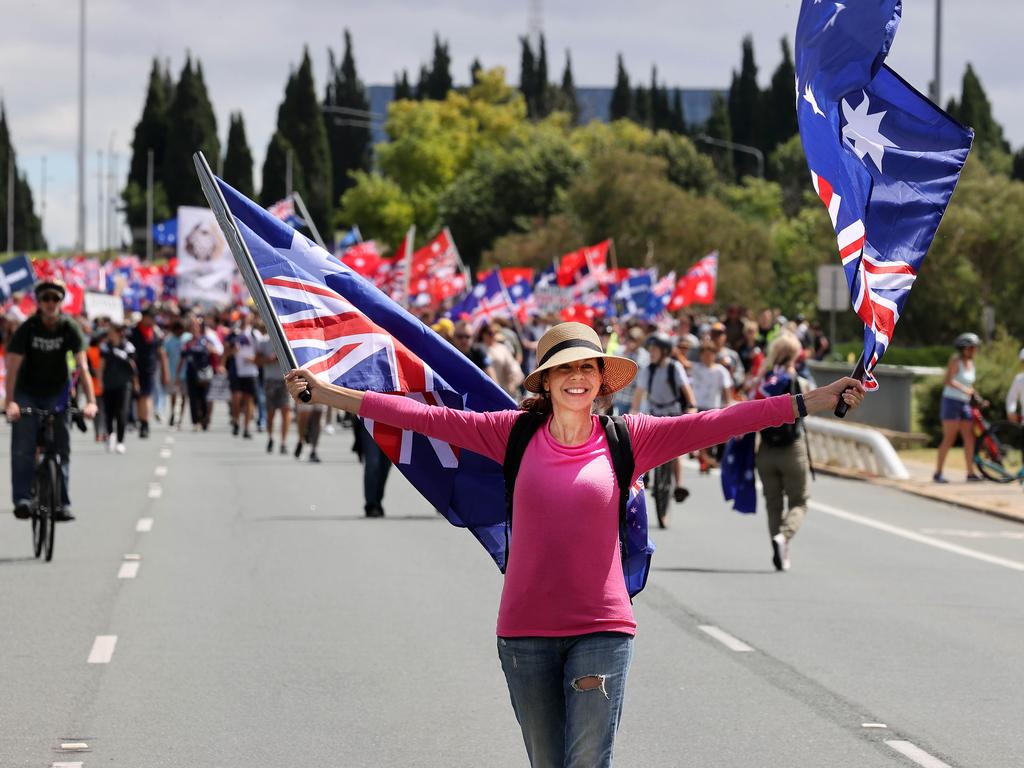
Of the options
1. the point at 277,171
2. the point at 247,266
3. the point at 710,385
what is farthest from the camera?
the point at 277,171

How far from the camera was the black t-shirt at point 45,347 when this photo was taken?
13.8 metres

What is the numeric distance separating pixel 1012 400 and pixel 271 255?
54.2 ft

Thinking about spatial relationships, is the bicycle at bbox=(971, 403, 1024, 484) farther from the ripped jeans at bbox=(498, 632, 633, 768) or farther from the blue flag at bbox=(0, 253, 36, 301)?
the blue flag at bbox=(0, 253, 36, 301)

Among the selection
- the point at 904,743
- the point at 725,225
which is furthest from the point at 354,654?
the point at 725,225

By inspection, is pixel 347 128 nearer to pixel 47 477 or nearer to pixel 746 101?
pixel 746 101

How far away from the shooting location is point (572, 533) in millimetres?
5348

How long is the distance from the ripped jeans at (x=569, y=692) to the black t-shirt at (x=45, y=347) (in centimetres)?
893

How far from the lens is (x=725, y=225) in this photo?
72.6m

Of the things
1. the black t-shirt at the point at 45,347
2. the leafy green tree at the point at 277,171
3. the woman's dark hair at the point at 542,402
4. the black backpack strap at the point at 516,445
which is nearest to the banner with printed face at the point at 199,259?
the black t-shirt at the point at 45,347

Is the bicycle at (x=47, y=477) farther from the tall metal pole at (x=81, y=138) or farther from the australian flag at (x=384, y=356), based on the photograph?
the tall metal pole at (x=81, y=138)

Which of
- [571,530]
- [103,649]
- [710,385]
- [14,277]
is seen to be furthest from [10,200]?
[571,530]

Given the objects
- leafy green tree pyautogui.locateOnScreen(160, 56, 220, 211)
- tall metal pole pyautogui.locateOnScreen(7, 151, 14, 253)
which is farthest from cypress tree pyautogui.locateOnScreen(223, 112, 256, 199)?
tall metal pole pyautogui.locateOnScreen(7, 151, 14, 253)

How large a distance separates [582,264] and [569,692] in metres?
39.8

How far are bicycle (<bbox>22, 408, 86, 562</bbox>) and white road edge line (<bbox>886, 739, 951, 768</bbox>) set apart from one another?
738 centimetres
